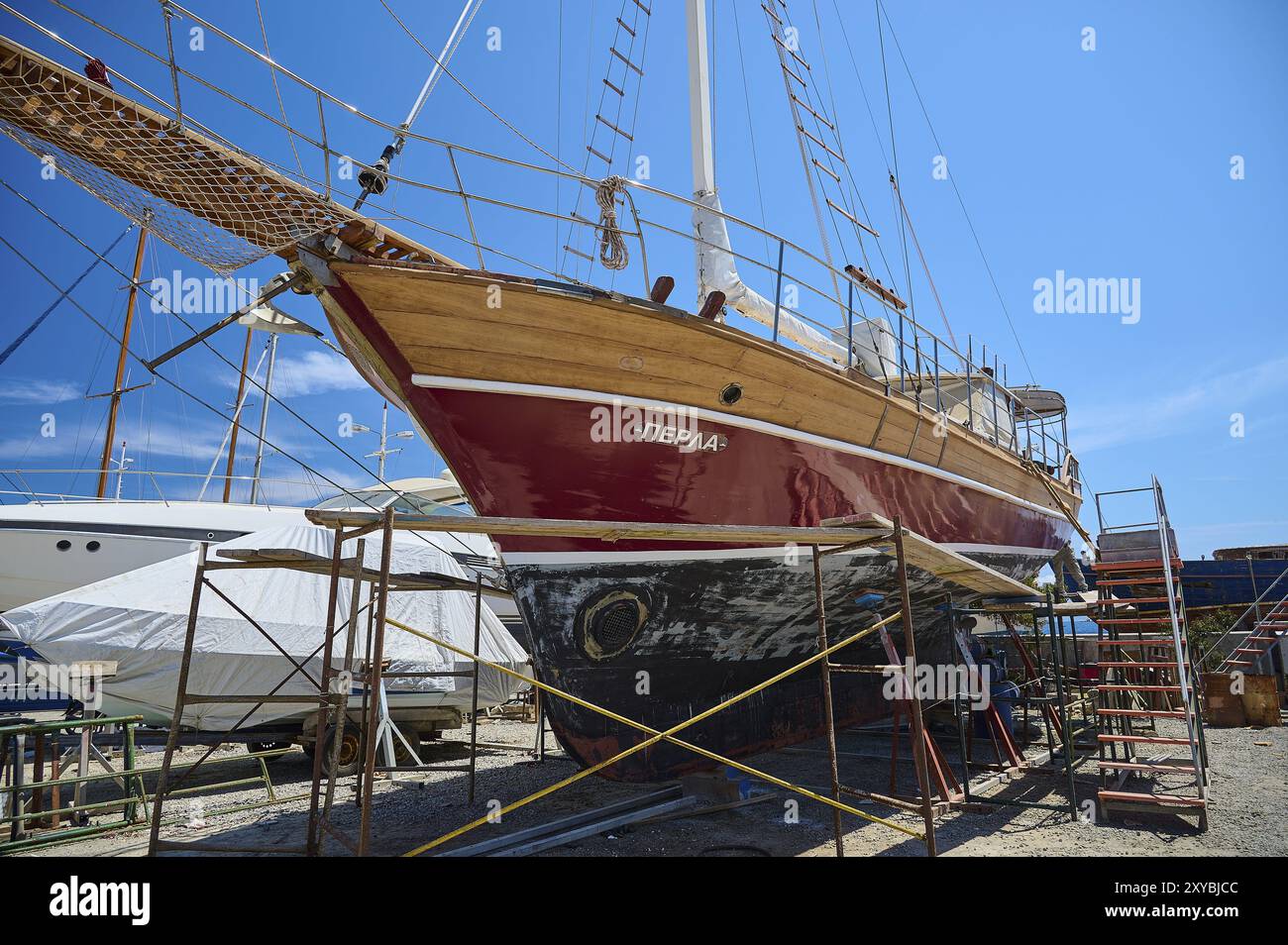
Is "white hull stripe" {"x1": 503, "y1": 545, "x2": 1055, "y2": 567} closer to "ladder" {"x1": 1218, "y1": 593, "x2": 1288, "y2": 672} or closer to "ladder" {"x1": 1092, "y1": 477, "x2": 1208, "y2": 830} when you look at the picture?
"ladder" {"x1": 1092, "y1": 477, "x2": 1208, "y2": 830}

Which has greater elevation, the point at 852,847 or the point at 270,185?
the point at 270,185

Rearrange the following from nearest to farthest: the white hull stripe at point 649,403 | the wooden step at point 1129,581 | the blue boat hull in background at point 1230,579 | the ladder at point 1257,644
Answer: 1. the white hull stripe at point 649,403
2. the wooden step at point 1129,581
3. the ladder at point 1257,644
4. the blue boat hull in background at point 1230,579

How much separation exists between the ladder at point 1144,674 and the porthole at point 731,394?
408cm

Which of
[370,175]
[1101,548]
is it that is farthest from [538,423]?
[1101,548]

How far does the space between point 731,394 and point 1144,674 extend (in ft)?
24.9

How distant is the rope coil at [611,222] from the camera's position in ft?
20.4

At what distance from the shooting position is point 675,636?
6246mm

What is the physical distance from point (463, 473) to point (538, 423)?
0.76 meters

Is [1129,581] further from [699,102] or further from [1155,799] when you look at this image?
[699,102]

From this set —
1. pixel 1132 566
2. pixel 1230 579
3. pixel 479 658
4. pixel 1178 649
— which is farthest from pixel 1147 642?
pixel 1230 579

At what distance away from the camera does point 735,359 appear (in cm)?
575

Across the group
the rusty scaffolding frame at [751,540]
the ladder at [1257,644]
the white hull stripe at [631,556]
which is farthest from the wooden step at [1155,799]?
the ladder at [1257,644]

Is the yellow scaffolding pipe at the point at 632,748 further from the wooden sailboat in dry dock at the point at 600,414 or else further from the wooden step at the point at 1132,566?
the wooden step at the point at 1132,566
